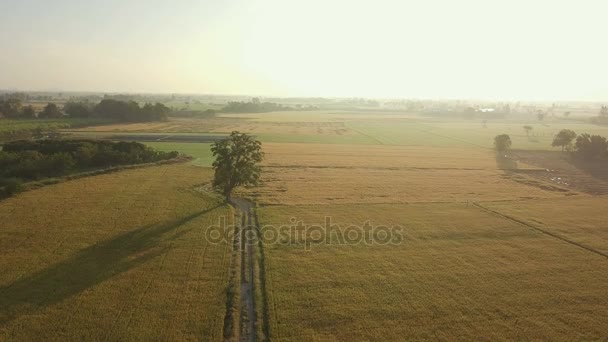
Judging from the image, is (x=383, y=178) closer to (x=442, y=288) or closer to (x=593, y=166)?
(x=442, y=288)

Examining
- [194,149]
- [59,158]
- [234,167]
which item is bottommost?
[194,149]

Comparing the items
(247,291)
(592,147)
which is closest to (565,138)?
(592,147)

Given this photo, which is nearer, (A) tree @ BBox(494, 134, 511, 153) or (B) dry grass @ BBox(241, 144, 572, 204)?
(B) dry grass @ BBox(241, 144, 572, 204)

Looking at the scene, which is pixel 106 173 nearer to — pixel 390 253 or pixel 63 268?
pixel 63 268

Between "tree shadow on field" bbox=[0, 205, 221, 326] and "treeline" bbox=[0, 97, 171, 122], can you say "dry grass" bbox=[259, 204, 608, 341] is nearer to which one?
"tree shadow on field" bbox=[0, 205, 221, 326]

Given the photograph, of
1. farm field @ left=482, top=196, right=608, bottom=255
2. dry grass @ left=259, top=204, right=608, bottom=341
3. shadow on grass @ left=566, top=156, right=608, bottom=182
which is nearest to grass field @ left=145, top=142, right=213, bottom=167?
dry grass @ left=259, top=204, right=608, bottom=341

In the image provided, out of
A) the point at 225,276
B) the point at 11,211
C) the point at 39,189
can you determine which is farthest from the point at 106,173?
the point at 225,276

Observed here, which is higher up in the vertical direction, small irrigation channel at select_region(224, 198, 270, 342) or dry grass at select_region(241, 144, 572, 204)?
dry grass at select_region(241, 144, 572, 204)
